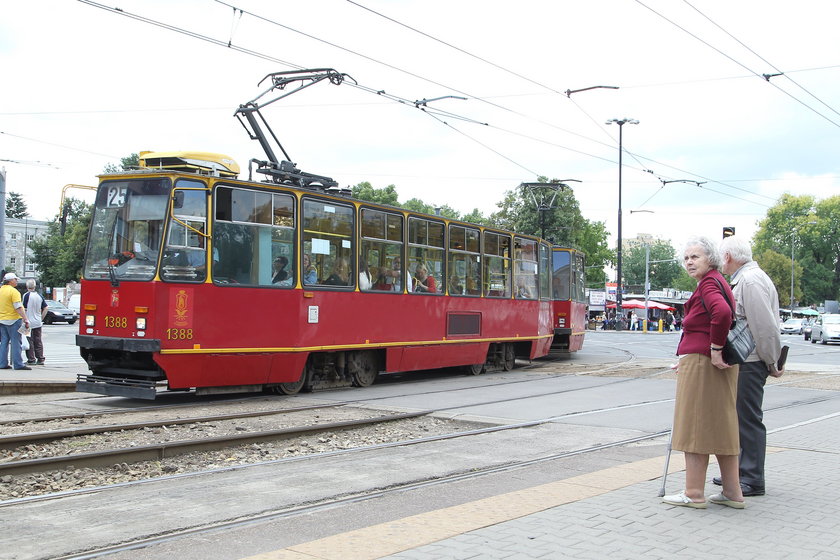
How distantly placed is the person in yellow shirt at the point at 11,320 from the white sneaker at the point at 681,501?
12.7m

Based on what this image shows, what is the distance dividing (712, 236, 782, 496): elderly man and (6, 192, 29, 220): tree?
126 metres

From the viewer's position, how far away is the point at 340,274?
1353 cm

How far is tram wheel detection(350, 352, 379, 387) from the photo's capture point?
564 inches

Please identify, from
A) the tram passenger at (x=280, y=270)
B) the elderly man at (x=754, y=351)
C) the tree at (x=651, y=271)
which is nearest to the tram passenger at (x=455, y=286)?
the tram passenger at (x=280, y=270)

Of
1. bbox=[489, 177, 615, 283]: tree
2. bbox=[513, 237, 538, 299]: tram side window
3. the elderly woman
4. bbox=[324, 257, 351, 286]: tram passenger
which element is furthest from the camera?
bbox=[489, 177, 615, 283]: tree

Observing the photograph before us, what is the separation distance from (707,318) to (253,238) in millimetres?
7851

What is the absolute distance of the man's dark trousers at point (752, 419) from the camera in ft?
19.3

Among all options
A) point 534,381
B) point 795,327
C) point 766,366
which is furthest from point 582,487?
point 795,327

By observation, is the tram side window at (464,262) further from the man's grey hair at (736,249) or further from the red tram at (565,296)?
the man's grey hair at (736,249)

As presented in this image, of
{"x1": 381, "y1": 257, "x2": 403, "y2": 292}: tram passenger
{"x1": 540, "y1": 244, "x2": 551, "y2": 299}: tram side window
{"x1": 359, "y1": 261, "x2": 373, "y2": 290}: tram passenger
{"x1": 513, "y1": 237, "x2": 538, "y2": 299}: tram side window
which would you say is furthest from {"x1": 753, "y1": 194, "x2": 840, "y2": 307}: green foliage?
{"x1": 359, "y1": 261, "x2": 373, "y2": 290}: tram passenger

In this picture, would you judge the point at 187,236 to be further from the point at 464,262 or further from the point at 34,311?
the point at 464,262

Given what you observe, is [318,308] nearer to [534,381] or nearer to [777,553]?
[534,381]

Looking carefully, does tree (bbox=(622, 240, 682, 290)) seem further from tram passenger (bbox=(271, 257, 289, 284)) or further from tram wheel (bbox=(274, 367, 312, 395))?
tram passenger (bbox=(271, 257, 289, 284))

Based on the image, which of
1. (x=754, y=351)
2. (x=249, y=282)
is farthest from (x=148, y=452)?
(x=754, y=351)
